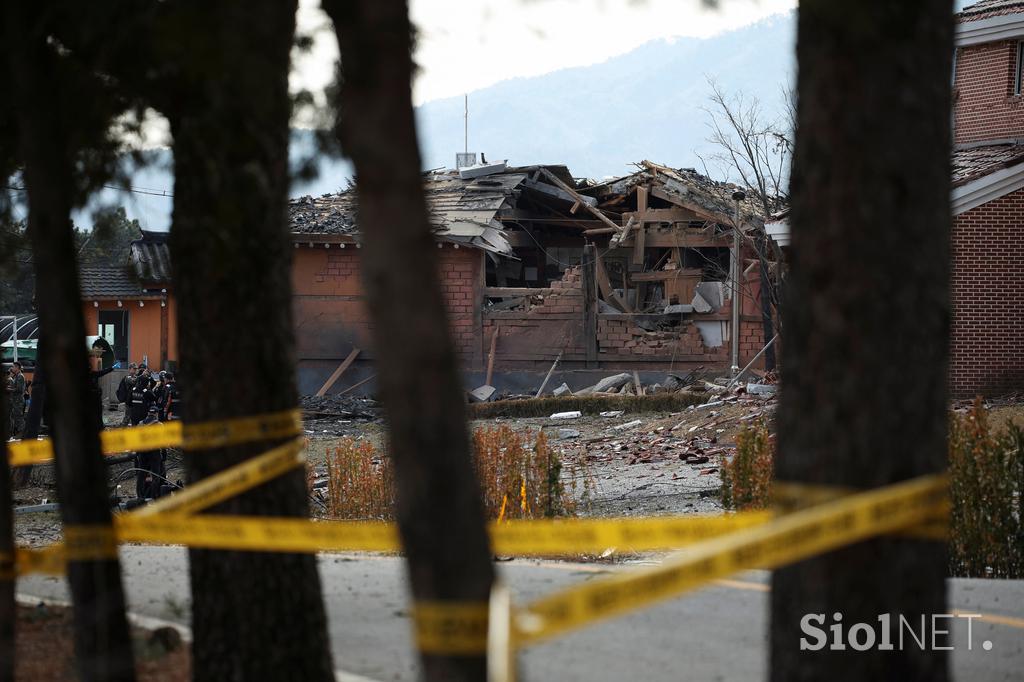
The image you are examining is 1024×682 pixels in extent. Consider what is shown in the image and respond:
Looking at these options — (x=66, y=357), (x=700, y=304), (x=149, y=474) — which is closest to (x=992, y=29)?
(x=700, y=304)

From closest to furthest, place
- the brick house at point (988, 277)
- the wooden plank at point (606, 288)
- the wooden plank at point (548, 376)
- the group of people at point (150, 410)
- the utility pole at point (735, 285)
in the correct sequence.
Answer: the group of people at point (150, 410) → the brick house at point (988, 277) → the utility pole at point (735, 285) → the wooden plank at point (548, 376) → the wooden plank at point (606, 288)

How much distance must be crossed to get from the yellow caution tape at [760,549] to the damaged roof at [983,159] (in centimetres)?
1953

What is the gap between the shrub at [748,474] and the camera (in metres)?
11.7

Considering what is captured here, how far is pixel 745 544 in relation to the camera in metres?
3.57

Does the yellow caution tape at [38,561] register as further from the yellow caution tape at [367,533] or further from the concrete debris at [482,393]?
the concrete debris at [482,393]

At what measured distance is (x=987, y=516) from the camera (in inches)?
351

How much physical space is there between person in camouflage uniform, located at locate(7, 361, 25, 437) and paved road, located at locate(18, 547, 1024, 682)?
1223 cm

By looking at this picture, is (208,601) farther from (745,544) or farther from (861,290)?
(861,290)

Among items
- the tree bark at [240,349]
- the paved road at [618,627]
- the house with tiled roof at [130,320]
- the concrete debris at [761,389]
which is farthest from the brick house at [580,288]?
the tree bark at [240,349]

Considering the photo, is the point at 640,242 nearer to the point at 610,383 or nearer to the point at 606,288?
the point at 606,288

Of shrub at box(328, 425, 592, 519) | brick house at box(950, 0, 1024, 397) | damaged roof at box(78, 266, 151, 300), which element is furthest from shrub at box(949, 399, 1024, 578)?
damaged roof at box(78, 266, 151, 300)

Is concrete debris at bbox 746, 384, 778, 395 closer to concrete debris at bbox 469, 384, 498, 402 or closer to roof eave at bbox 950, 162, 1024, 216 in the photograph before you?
roof eave at bbox 950, 162, 1024, 216

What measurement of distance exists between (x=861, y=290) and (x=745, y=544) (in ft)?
2.79

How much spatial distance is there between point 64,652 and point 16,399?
15703mm
